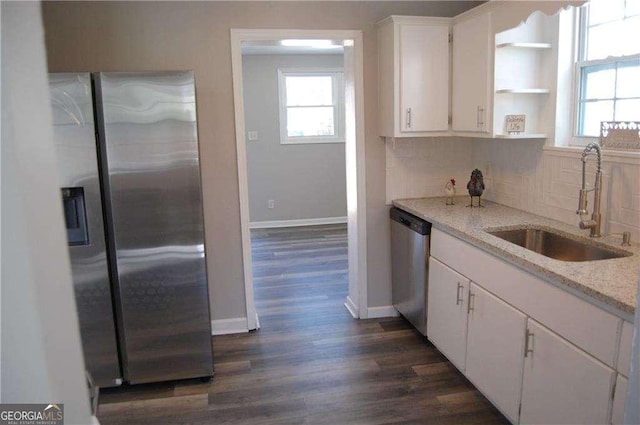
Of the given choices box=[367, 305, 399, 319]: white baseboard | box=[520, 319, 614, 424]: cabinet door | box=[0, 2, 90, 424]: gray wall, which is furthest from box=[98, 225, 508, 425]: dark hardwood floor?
box=[0, 2, 90, 424]: gray wall

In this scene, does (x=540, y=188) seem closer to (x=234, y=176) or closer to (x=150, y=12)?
(x=234, y=176)

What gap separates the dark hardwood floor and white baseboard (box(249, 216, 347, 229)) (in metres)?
2.88

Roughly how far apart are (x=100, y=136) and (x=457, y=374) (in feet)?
7.69

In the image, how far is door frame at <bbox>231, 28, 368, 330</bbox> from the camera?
3.20 metres

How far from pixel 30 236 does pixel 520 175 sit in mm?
3007

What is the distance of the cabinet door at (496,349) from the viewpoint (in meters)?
2.13

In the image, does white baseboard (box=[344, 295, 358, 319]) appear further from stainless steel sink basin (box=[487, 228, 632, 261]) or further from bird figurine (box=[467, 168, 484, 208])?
stainless steel sink basin (box=[487, 228, 632, 261])

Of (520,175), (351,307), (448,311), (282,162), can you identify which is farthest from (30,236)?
(282,162)

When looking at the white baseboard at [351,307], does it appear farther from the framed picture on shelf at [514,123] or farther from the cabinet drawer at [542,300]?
the framed picture on shelf at [514,123]

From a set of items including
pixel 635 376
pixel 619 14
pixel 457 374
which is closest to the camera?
pixel 635 376

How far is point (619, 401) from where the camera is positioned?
1.58 metres

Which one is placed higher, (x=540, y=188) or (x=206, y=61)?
(x=206, y=61)

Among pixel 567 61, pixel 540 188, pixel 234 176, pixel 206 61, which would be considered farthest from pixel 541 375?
pixel 206 61

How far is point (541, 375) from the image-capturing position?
1970 millimetres
